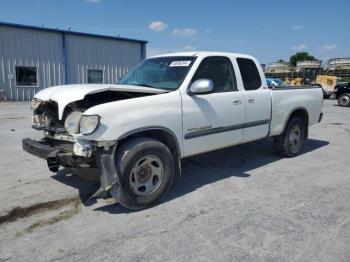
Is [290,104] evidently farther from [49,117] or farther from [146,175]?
[49,117]

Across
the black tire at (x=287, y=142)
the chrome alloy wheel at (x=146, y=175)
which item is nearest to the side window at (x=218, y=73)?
the chrome alloy wheel at (x=146, y=175)

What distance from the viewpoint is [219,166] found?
247 inches

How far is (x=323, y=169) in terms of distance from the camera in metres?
6.20

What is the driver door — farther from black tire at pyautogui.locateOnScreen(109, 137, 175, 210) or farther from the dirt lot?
the dirt lot

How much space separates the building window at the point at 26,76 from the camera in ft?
69.6

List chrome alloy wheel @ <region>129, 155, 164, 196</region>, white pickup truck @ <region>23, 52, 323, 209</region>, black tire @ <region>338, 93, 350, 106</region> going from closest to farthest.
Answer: white pickup truck @ <region>23, 52, 323, 209</region>, chrome alloy wheel @ <region>129, 155, 164, 196</region>, black tire @ <region>338, 93, 350, 106</region>

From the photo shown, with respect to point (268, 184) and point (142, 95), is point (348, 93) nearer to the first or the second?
point (268, 184)

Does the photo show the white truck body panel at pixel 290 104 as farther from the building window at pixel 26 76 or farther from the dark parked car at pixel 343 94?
the building window at pixel 26 76

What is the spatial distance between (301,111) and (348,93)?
15.2 metres

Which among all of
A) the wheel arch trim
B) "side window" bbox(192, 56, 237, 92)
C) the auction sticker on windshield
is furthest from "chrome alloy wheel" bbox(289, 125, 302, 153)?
the wheel arch trim

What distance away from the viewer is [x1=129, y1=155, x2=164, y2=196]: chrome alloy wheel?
4.22 m

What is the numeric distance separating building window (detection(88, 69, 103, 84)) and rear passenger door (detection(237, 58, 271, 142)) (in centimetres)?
1954

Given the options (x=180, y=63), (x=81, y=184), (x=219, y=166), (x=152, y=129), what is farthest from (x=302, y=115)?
(x=81, y=184)

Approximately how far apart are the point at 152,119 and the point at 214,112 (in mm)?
1177
